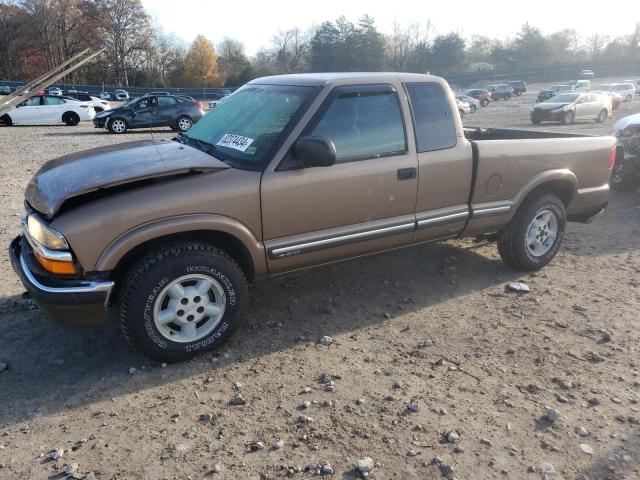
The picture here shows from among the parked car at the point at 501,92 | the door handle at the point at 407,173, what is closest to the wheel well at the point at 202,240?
the door handle at the point at 407,173

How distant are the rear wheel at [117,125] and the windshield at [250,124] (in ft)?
54.5

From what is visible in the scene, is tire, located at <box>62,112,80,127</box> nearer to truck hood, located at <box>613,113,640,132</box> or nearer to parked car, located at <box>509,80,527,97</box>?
truck hood, located at <box>613,113,640,132</box>

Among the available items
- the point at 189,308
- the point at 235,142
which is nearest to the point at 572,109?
the point at 235,142

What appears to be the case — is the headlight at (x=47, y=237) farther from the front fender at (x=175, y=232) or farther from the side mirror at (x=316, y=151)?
the side mirror at (x=316, y=151)

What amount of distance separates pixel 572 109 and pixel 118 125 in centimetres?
1895

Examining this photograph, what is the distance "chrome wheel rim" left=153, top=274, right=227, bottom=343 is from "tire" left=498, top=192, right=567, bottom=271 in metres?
2.92

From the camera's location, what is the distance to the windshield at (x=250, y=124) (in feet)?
12.3

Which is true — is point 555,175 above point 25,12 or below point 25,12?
below

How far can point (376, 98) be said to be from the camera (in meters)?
4.10

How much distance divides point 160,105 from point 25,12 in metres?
58.8

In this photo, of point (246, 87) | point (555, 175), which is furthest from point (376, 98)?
→ point (555, 175)

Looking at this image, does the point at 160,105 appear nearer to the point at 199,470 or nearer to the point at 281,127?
the point at 281,127

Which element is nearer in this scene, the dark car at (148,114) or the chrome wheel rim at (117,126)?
the chrome wheel rim at (117,126)

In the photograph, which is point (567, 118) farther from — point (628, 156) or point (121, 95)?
point (121, 95)
